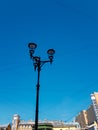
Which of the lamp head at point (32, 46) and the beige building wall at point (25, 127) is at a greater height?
the beige building wall at point (25, 127)

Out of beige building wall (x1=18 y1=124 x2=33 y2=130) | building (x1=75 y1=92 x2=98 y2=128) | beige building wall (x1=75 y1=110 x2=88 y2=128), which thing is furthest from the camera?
beige building wall (x1=75 y1=110 x2=88 y2=128)

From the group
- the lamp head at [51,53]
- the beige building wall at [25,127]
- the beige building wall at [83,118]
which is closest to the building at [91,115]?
the beige building wall at [83,118]

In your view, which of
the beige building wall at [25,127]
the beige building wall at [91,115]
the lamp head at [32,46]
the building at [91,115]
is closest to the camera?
the lamp head at [32,46]

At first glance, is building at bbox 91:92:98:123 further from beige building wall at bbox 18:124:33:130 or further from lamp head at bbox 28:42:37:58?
lamp head at bbox 28:42:37:58

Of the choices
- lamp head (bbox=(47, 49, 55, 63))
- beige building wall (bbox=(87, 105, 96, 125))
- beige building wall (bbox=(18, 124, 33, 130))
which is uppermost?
beige building wall (bbox=(87, 105, 96, 125))

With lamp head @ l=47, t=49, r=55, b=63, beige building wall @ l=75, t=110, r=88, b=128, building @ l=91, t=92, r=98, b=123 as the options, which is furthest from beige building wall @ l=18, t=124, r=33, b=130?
lamp head @ l=47, t=49, r=55, b=63

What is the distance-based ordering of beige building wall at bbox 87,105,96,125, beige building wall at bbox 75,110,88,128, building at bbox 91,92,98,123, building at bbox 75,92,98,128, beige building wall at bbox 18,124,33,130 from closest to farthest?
beige building wall at bbox 18,124,33,130 < building at bbox 91,92,98,123 < building at bbox 75,92,98,128 < beige building wall at bbox 87,105,96,125 < beige building wall at bbox 75,110,88,128

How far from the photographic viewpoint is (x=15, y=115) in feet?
167

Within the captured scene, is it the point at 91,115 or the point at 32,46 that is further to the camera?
the point at 91,115

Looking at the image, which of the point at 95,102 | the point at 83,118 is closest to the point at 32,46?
the point at 95,102

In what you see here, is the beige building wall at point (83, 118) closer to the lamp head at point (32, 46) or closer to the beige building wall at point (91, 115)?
the beige building wall at point (91, 115)

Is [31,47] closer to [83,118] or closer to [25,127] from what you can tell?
[25,127]

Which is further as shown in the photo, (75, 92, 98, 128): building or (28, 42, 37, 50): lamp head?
(75, 92, 98, 128): building

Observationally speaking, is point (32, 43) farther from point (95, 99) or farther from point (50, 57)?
point (95, 99)
